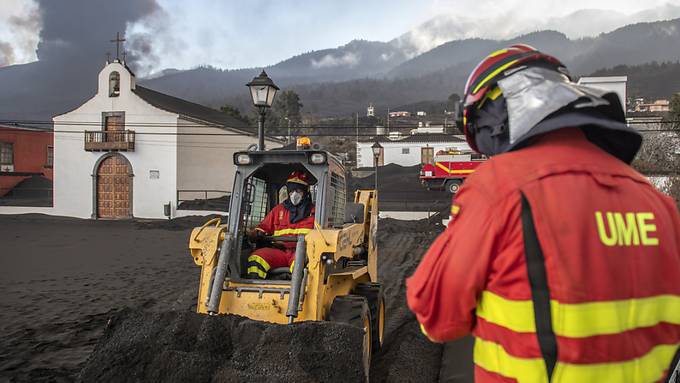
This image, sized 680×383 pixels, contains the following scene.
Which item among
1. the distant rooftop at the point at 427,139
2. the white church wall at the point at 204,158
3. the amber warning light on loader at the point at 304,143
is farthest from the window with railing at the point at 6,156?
the amber warning light on loader at the point at 304,143

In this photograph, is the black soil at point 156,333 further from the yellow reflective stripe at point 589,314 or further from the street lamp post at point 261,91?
the street lamp post at point 261,91

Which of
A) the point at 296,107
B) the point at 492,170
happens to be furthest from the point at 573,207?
the point at 296,107

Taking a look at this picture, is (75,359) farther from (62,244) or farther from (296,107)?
(296,107)

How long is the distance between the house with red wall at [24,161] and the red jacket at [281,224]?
41.1 m

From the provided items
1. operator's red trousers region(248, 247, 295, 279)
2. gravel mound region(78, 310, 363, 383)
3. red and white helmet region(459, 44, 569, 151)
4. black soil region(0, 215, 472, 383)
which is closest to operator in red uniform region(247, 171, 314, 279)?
operator's red trousers region(248, 247, 295, 279)

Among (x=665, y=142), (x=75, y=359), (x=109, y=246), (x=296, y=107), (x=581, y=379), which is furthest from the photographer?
(x=296, y=107)

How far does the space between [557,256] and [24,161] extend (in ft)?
169

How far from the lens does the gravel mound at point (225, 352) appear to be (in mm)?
3822

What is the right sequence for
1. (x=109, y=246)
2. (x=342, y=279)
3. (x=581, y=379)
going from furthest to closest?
(x=109, y=246) → (x=342, y=279) → (x=581, y=379)

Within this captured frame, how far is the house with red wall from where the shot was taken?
42.1 metres

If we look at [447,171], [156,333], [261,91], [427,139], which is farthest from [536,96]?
[427,139]

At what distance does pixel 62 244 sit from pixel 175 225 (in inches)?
284

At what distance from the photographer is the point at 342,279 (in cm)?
584

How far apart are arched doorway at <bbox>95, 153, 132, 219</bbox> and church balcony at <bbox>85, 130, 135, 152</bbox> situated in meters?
0.61
